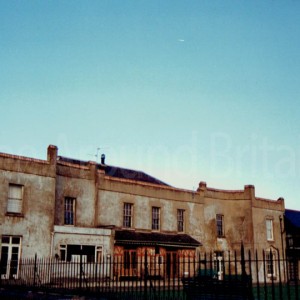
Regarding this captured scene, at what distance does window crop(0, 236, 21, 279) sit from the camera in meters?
24.1

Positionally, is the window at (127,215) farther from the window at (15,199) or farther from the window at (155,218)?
the window at (15,199)

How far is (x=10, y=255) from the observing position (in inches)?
972

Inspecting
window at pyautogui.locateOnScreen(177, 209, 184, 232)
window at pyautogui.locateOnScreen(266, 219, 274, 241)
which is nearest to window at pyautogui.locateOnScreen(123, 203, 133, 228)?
window at pyautogui.locateOnScreen(177, 209, 184, 232)

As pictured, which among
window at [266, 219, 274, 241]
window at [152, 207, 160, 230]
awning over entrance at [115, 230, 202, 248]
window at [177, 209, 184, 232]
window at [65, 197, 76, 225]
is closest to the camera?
window at [65, 197, 76, 225]

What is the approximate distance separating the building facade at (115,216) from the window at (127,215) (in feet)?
0.26

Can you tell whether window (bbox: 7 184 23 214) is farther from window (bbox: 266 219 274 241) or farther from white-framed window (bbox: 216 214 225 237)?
window (bbox: 266 219 274 241)

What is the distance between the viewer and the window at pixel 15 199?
25422mm

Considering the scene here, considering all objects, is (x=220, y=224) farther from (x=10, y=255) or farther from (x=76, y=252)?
(x=10, y=255)

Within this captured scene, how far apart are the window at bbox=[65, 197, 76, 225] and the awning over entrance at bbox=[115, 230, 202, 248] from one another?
130 inches

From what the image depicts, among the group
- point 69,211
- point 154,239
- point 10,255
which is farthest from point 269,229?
point 10,255

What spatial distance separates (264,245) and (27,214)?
75.8ft

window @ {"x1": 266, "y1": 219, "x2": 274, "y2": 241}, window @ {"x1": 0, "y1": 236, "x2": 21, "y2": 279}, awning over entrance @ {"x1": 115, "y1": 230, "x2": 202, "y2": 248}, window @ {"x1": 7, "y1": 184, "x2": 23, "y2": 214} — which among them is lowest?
window @ {"x1": 0, "y1": 236, "x2": 21, "y2": 279}

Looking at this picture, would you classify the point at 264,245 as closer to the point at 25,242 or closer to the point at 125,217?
the point at 125,217

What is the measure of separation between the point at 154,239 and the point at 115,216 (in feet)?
11.2
